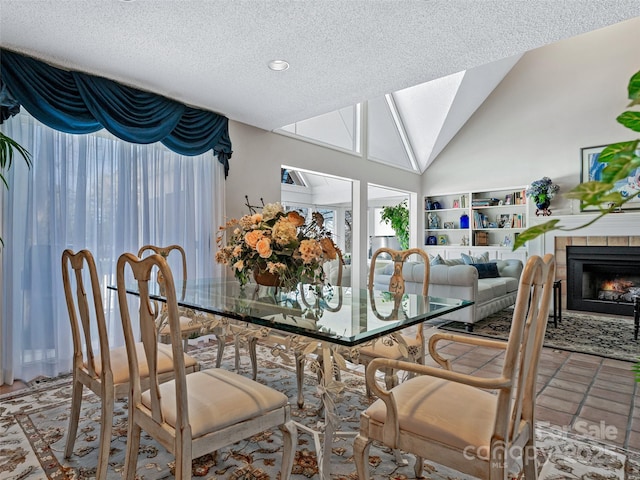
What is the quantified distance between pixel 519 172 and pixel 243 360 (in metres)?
5.50

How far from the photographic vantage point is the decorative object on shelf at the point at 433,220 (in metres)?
7.38

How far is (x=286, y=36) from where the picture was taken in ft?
8.20

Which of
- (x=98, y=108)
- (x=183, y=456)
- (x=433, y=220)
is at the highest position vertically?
(x=98, y=108)

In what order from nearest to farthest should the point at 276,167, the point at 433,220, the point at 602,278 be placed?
the point at 276,167
the point at 602,278
the point at 433,220

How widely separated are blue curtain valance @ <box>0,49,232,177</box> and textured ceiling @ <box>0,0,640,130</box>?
0.10m

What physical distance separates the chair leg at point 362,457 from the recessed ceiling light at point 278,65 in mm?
2580

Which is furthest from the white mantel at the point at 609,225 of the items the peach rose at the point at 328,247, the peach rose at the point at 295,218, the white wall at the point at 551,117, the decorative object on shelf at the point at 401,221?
the peach rose at the point at 295,218

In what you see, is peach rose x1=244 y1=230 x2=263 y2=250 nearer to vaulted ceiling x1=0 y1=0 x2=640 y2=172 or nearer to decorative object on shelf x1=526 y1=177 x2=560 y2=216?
vaulted ceiling x1=0 y1=0 x2=640 y2=172

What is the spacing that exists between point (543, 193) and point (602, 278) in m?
1.51

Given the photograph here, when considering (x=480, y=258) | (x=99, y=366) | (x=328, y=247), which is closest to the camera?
(x=99, y=366)

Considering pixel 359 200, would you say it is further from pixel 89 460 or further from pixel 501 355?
pixel 89 460

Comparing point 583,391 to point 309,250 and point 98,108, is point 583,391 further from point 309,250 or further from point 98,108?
point 98,108

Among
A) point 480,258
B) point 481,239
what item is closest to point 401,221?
point 481,239

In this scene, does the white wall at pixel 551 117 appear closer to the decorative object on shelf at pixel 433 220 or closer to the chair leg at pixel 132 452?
the decorative object on shelf at pixel 433 220
